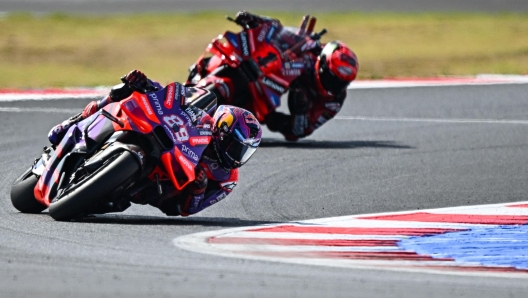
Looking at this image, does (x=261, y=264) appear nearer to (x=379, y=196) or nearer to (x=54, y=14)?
(x=379, y=196)

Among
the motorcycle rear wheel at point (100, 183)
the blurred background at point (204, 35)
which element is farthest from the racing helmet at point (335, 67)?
the blurred background at point (204, 35)

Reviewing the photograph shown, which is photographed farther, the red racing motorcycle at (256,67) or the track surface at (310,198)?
the red racing motorcycle at (256,67)

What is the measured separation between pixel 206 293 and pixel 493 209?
4.33 m

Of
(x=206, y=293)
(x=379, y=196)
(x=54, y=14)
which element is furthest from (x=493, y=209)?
(x=54, y=14)

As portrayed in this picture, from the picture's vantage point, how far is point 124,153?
739cm

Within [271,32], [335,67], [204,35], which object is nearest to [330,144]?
[335,67]

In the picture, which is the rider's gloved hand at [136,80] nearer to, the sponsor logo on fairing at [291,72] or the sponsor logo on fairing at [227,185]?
the sponsor logo on fairing at [227,185]

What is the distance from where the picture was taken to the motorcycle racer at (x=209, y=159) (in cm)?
788

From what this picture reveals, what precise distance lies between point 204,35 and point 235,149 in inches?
650

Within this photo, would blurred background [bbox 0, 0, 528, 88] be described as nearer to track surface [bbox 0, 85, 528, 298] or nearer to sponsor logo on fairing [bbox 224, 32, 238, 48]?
track surface [bbox 0, 85, 528, 298]

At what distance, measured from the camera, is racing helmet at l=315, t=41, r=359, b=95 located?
497 inches

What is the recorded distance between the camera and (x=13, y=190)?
8.49 m

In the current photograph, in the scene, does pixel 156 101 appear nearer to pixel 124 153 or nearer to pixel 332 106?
pixel 124 153

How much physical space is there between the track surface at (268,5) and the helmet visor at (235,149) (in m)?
18.0
